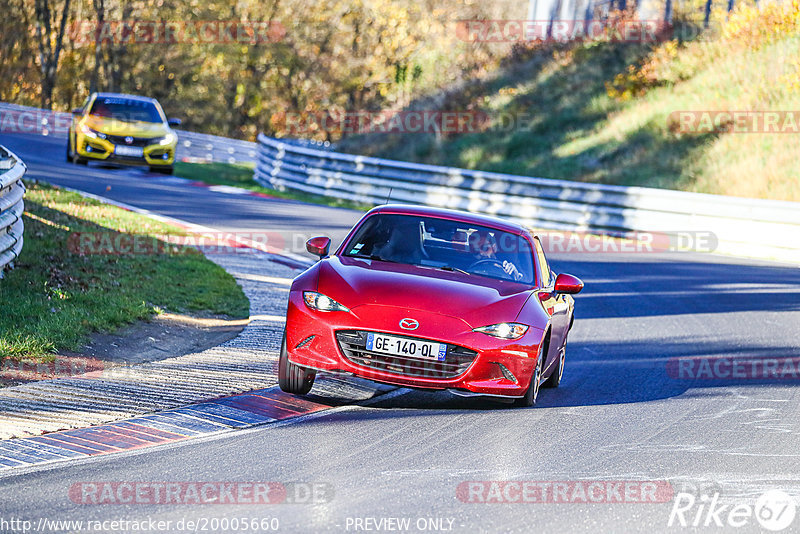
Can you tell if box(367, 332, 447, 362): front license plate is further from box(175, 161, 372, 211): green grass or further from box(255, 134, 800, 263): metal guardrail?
box(175, 161, 372, 211): green grass

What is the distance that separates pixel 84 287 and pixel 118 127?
15836 mm

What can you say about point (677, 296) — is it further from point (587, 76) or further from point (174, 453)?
point (587, 76)

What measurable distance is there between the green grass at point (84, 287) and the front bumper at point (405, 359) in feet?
7.09

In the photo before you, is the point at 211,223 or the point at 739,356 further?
the point at 211,223

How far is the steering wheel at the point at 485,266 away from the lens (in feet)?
29.8

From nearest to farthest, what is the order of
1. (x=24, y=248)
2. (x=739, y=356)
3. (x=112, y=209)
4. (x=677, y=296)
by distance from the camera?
(x=739, y=356) → (x=24, y=248) → (x=677, y=296) → (x=112, y=209)

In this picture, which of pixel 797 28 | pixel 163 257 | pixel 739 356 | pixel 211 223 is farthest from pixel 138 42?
pixel 739 356

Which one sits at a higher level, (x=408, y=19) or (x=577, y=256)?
(x=408, y=19)

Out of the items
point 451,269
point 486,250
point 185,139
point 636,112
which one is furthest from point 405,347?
point 185,139

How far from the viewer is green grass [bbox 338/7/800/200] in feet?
92.3

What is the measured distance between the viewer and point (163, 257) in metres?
14.3

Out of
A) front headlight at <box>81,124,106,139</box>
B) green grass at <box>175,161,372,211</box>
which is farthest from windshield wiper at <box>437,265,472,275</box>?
front headlight at <box>81,124,106,139</box>

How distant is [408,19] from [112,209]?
45025mm

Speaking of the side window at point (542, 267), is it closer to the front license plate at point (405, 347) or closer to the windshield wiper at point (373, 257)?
the windshield wiper at point (373, 257)
